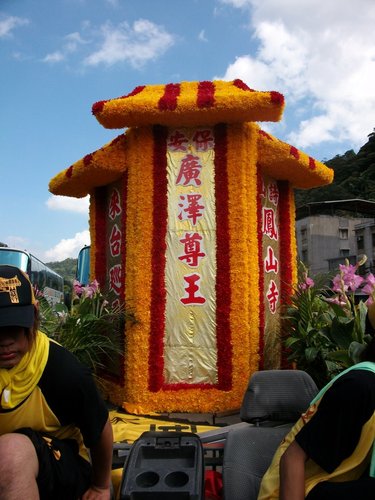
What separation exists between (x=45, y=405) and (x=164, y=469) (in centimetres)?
63

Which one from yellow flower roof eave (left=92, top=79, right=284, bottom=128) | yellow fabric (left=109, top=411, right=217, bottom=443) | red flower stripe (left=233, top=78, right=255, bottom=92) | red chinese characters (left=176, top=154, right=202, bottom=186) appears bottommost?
yellow fabric (left=109, top=411, right=217, bottom=443)

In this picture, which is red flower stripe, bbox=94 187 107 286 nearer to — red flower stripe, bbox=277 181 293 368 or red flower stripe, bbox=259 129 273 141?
red flower stripe, bbox=259 129 273 141

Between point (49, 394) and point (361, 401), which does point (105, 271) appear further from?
point (361, 401)

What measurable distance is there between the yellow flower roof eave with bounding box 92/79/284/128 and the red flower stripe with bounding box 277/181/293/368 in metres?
1.53

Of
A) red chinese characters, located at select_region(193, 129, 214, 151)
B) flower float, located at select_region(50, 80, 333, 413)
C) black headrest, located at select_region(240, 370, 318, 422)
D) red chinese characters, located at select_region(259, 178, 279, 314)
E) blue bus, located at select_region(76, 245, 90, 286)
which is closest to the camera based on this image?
black headrest, located at select_region(240, 370, 318, 422)

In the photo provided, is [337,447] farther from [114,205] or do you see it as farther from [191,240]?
[114,205]

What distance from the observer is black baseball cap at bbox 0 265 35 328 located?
1.74 m

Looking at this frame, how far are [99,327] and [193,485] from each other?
377 centimetres

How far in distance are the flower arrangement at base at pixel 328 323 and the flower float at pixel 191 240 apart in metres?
0.45

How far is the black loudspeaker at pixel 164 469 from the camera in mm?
1923

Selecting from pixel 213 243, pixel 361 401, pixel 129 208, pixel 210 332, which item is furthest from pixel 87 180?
pixel 361 401

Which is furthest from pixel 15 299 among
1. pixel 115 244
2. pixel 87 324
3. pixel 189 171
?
pixel 115 244

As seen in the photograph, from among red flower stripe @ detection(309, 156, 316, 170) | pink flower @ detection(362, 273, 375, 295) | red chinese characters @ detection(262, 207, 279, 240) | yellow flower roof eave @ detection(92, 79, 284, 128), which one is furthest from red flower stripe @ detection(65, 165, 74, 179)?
pink flower @ detection(362, 273, 375, 295)

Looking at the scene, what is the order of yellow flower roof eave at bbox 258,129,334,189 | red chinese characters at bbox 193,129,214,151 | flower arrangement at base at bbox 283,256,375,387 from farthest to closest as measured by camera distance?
yellow flower roof eave at bbox 258,129,334,189 → red chinese characters at bbox 193,129,214,151 → flower arrangement at base at bbox 283,256,375,387
